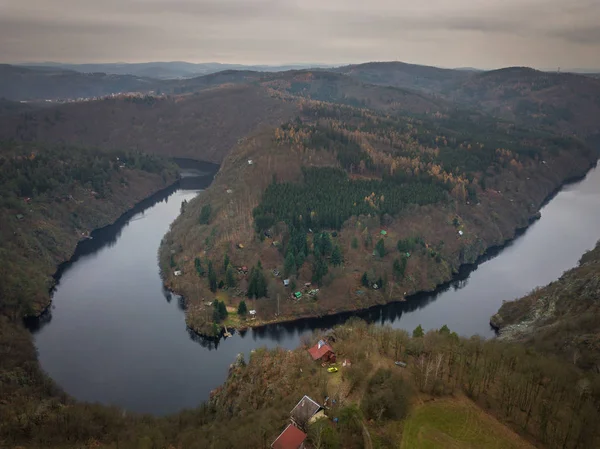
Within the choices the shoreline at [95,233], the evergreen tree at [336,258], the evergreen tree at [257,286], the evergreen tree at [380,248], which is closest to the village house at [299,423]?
the evergreen tree at [257,286]

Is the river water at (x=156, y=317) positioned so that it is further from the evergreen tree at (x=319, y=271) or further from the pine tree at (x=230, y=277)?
the pine tree at (x=230, y=277)

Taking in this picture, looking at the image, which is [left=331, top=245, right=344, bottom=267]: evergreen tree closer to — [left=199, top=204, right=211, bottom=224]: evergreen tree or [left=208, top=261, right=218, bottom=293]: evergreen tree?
[left=208, top=261, right=218, bottom=293]: evergreen tree

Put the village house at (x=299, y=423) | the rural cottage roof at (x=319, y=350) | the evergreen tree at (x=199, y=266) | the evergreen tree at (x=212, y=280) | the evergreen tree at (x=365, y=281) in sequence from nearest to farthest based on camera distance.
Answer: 1. the village house at (x=299, y=423)
2. the rural cottage roof at (x=319, y=350)
3. the evergreen tree at (x=212, y=280)
4. the evergreen tree at (x=365, y=281)
5. the evergreen tree at (x=199, y=266)

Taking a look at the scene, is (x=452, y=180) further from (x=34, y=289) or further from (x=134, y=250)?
(x=34, y=289)

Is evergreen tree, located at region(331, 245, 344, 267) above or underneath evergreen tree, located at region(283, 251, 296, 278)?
above

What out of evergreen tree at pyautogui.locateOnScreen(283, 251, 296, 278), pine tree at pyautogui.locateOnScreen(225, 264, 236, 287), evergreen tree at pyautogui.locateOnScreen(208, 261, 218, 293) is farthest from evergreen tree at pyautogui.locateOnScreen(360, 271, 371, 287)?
evergreen tree at pyautogui.locateOnScreen(208, 261, 218, 293)

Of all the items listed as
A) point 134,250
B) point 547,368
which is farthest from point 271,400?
point 134,250

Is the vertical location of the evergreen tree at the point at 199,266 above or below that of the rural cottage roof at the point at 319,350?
below
